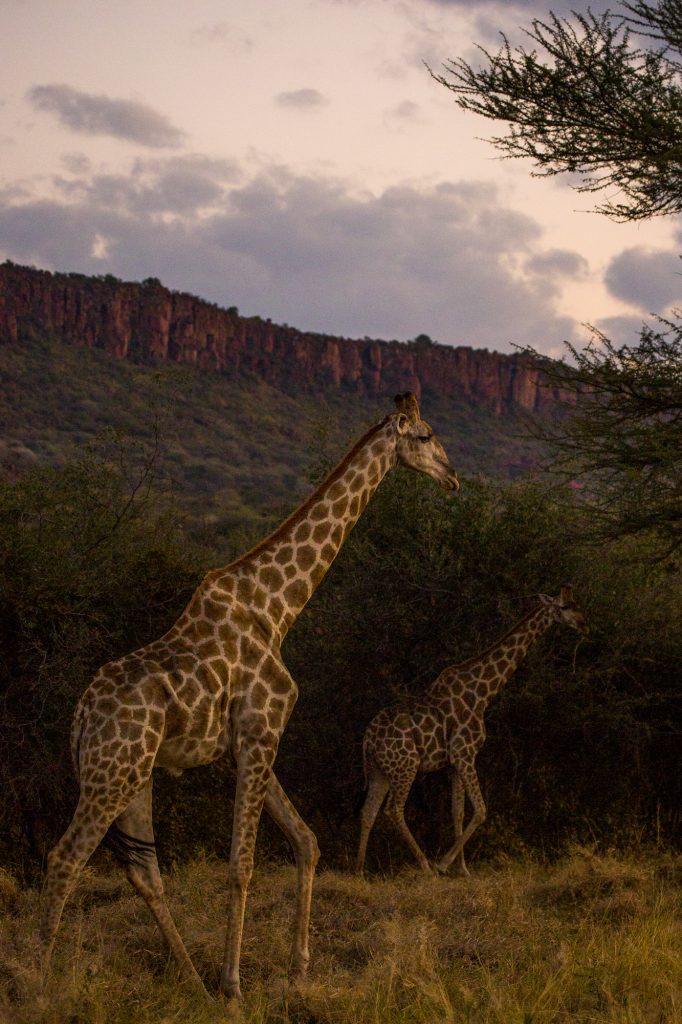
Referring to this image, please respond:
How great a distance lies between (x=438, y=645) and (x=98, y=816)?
247 inches

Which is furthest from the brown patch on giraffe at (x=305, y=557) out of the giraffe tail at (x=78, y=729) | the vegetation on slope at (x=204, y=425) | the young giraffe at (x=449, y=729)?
the vegetation on slope at (x=204, y=425)

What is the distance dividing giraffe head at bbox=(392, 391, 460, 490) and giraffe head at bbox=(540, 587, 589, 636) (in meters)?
3.25

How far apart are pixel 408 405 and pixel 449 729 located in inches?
157

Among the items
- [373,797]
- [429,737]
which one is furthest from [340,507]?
[373,797]

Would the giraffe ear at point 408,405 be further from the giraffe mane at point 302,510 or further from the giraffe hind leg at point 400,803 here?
the giraffe hind leg at point 400,803

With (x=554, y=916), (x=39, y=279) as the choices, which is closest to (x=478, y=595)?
(x=554, y=916)

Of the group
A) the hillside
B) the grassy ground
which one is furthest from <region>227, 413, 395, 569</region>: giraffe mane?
the hillside

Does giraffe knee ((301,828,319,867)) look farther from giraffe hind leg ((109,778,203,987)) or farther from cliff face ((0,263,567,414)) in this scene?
cliff face ((0,263,567,414))

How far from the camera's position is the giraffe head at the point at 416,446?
714 centimetres

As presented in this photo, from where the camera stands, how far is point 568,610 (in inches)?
396

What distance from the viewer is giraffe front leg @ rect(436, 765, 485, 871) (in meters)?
9.49

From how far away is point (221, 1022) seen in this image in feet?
16.9

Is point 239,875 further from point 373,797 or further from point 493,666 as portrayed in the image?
point 493,666

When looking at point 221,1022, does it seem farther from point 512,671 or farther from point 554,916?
point 512,671
